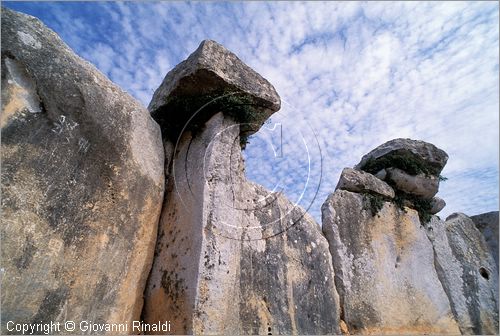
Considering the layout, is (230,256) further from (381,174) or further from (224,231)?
(381,174)

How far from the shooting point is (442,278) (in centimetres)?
586

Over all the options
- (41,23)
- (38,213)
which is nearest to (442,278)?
(38,213)

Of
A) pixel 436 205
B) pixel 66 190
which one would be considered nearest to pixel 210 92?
pixel 66 190

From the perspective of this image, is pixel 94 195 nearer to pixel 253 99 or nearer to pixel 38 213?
pixel 38 213

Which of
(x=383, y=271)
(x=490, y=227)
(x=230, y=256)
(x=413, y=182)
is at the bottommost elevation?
(x=230, y=256)

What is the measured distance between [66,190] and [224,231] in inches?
63.7

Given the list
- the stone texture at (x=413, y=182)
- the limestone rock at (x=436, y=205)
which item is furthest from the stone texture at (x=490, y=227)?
the stone texture at (x=413, y=182)

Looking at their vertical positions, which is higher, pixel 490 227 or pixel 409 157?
pixel 409 157

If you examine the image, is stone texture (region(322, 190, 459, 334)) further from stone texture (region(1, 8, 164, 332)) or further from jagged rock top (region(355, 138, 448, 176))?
stone texture (region(1, 8, 164, 332))

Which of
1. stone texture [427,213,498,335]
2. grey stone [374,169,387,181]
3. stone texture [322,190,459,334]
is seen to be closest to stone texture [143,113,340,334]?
stone texture [322,190,459,334]

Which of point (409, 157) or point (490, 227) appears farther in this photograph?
point (490, 227)

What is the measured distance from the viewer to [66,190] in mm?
3326

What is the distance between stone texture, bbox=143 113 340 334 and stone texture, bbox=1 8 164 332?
37 centimetres

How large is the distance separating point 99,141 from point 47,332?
1805 mm
